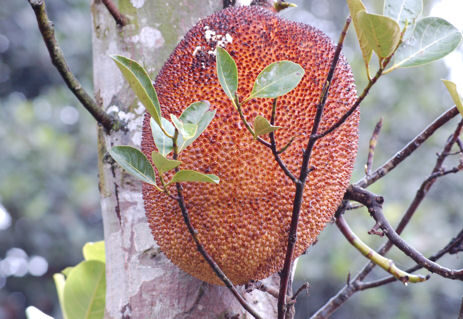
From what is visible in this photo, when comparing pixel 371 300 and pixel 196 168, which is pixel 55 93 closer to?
pixel 371 300

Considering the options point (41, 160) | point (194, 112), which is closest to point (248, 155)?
point (194, 112)

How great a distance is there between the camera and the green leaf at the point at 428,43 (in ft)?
1.75

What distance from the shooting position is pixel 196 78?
0.75 meters

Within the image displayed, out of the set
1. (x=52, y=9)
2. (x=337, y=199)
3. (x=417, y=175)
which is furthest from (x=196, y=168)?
(x=417, y=175)

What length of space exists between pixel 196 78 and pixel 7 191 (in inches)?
107

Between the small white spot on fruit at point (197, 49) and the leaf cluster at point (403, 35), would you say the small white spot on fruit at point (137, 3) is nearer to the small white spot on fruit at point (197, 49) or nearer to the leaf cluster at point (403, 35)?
the small white spot on fruit at point (197, 49)

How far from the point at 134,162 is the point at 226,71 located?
A: 0.16 metres

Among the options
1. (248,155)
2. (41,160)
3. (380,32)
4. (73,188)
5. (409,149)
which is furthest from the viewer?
(73,188)

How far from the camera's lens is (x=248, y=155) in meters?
0.69

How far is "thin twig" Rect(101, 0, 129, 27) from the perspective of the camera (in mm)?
885

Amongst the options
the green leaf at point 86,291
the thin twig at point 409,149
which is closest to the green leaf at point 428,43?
the thin twig at point 409,149

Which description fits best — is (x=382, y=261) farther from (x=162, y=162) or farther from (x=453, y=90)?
(x=162, y=162)

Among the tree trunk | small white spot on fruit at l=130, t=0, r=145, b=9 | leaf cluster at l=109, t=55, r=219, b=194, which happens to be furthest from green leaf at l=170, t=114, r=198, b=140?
small white spot on fruit at l=130, t=0, r=145, b=9

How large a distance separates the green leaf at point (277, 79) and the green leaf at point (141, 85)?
112 millimetres
